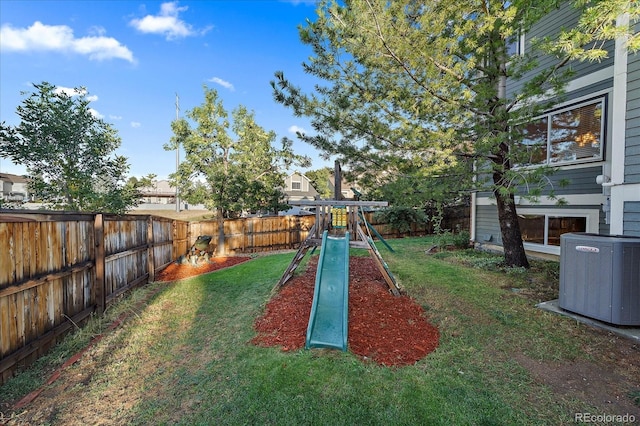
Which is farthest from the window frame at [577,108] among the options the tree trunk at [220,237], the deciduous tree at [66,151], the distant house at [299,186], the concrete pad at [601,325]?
the distant house at [299,186]

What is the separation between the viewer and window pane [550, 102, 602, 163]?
629 cm

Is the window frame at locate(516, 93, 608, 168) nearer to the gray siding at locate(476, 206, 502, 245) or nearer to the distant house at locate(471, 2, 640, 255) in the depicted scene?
the distant house at locate(471, 2, 640, 255)

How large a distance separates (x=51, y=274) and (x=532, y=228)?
10402 millimetres

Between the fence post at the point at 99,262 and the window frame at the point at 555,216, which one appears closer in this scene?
the fence post at the point at 99,262

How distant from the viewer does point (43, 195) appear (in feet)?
24.2

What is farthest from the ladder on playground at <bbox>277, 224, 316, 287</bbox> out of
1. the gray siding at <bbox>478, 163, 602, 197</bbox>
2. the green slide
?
the gray siding at <bbox>478, 163, 602, 197</bbox>

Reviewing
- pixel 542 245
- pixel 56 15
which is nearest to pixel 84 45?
pixel 56 15

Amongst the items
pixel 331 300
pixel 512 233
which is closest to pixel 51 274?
pixel 331 300

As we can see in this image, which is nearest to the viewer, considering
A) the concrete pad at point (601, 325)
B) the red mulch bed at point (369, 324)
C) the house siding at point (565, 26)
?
the red mulch bed at point (369, 324)

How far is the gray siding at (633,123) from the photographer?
436cm

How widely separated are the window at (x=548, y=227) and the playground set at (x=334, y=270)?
5267 millimetres

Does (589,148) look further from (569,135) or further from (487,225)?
(487,225)

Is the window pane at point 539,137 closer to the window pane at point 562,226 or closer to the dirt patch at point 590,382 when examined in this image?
the window pane at point 562,226

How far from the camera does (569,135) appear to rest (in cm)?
688
